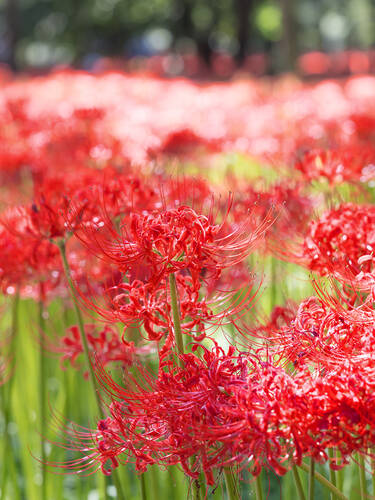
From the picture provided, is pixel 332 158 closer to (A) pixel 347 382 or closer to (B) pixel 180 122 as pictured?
(A) pixel 347 382

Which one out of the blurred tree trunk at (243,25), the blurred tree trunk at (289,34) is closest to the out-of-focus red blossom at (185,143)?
the blurred tree trunk at (289,34)

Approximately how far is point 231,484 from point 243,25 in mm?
22972

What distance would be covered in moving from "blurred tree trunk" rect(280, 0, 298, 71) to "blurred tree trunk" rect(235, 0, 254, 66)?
35.9ft

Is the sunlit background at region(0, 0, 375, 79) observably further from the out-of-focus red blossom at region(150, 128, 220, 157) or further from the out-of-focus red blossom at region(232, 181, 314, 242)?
the out-of-focus red blossom at region(232, 181, 314, 242)

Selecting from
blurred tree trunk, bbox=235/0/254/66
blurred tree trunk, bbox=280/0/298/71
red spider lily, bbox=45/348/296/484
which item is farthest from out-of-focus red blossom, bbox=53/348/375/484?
blurred tree trunk, bbox=235/0/254/66

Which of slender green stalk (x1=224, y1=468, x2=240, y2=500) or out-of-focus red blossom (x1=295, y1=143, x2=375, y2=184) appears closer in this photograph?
slender green stalk (x1=224, y1=468, x2=240, y2=500)

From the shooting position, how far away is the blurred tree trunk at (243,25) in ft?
72.4

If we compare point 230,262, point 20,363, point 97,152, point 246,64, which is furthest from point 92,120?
point 246,64

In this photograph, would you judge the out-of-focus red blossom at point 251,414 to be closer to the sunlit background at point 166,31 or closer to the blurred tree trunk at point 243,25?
the sunlit background at point 166,31

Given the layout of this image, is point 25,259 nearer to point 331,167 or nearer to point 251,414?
point 331,167

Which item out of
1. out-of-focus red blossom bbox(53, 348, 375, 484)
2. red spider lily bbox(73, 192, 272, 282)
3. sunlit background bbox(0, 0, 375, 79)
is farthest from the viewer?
sunlit background bbox(0, 0, 375, 79)

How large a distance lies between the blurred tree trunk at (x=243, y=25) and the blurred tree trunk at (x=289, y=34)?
10.9m

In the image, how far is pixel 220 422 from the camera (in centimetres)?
107

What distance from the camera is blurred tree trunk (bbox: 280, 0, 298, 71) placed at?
1080 centimetres
